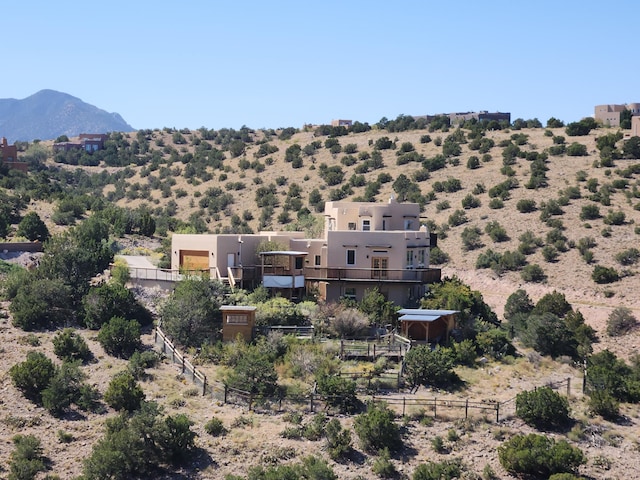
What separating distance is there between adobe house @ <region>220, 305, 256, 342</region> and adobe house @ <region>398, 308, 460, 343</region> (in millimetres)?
6410

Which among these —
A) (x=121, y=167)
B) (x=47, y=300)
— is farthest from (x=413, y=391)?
(x=121, y=167)

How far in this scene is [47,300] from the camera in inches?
1807

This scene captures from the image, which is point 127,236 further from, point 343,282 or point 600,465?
point 600,465

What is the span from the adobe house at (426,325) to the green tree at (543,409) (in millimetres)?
6102

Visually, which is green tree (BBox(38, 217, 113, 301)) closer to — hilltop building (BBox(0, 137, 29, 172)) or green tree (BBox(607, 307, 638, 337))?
green tree (BBox(607, 307, 638, 337))

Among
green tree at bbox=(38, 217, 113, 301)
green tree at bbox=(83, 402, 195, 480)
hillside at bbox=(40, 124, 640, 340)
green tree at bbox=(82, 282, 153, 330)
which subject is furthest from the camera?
hillside at bbox=(40, 124, 640, 340)

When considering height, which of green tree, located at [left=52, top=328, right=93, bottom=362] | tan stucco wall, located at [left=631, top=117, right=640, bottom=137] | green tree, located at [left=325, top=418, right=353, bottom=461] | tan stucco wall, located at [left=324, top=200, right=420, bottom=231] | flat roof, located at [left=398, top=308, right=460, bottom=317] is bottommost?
green tree, located at [left=325, top=418, right=353, bottom=461]

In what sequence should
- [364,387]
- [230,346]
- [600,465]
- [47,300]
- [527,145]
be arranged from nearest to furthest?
[600,465]
[364,387]
[230,346]
[47,300]
[527,145]

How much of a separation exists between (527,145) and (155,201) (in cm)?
3620

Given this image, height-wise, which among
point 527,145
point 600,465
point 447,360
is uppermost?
point 527,145

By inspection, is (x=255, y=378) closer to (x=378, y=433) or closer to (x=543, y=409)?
(x=378, y=433)

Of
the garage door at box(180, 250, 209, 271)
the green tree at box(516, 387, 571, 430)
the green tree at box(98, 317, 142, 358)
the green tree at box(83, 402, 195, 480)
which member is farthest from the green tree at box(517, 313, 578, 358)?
the green tree at box(83, 402, 195, 480)

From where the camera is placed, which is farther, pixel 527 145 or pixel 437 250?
pixel 527 145

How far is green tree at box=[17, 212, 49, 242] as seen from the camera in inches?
2443
